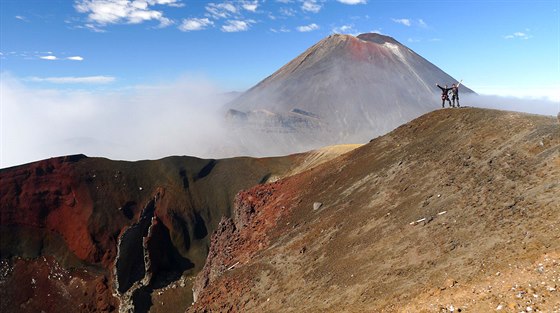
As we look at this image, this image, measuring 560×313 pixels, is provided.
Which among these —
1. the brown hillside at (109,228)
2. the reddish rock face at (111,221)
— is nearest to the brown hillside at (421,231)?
the brown hillside at (109,228)

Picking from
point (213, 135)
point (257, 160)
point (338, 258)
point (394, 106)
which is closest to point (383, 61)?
point (394, 106)

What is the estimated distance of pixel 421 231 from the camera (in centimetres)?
1767

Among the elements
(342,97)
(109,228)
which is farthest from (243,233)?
(342,97)

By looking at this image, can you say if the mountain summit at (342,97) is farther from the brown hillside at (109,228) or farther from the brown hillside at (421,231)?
the brown hillside at (421,231)

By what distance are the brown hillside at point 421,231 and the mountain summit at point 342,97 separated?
4254 inches

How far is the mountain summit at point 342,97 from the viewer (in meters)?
152

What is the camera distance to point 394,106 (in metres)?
168

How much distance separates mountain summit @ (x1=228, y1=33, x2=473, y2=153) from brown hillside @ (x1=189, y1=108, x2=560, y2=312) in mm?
108052

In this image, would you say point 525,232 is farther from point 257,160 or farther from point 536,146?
point 257,160

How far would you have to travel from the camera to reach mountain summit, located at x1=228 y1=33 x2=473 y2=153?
151750mm

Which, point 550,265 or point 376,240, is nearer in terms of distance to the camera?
point 550,265

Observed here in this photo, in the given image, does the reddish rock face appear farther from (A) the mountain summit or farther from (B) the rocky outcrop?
(A) the mountain summit

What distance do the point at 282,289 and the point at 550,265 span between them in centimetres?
1335

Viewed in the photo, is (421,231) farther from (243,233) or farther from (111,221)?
(111,221)
